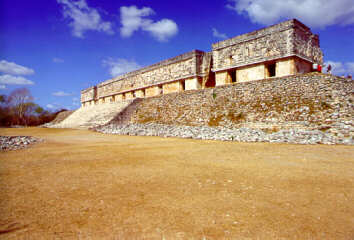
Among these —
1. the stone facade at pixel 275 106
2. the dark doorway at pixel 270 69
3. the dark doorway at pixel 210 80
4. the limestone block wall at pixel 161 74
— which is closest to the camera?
the stone facade at pixel 275 106

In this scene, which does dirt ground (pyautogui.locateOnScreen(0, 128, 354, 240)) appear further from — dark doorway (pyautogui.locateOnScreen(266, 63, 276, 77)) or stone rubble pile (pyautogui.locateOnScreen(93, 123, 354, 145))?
dark doorway (pyautogui.locateOnScreen(266, 63, 276, 77))

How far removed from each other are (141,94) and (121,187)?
23.9m

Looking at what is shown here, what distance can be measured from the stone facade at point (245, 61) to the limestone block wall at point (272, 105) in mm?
2536

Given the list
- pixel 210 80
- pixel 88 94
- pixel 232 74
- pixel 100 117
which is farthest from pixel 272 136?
pixel 88 94

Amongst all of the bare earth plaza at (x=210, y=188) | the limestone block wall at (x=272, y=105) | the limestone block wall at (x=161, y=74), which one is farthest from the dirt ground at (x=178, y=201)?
the limestone block wall at (x=161, y=74)

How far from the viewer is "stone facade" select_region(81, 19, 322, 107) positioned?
44.7 ft

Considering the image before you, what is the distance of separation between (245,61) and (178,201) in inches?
585

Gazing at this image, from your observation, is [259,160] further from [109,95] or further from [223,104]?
[109,95]

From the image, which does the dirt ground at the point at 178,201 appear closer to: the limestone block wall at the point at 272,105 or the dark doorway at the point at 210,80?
the limestone block wall at the point at 272,105

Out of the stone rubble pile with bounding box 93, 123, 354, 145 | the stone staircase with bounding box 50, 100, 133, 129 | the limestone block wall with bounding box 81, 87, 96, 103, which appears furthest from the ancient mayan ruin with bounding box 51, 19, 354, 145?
the limestone block wall with bounding box 81, 87, 96, 103

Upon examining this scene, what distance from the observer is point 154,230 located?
6.81ft

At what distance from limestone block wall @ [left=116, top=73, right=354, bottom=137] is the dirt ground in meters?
5.71

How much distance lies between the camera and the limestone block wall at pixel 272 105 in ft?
30.7

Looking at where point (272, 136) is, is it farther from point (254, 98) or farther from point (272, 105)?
point (254, 98)
